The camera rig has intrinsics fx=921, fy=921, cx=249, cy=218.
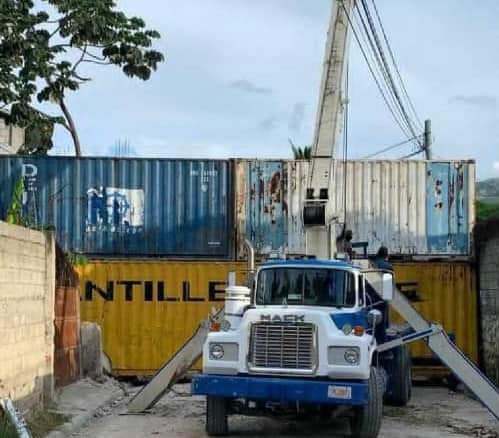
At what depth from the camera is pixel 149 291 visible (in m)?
18.9

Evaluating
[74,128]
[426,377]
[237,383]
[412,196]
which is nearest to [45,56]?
[74,128]

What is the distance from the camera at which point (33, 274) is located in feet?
39.9

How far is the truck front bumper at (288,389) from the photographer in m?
10.4

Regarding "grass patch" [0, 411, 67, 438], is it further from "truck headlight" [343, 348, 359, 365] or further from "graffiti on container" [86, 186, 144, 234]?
"graffiti on container" [86, 186, 144, 234]

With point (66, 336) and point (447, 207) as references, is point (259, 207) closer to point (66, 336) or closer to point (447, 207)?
point (447, 207)

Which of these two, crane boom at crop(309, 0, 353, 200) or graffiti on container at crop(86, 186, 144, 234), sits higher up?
crane boom at crop(309, 0, 353, 200)

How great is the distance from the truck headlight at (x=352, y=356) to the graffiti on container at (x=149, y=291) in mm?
8351

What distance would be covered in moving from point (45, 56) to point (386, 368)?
54.0 ft

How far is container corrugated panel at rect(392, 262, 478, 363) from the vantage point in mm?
18922

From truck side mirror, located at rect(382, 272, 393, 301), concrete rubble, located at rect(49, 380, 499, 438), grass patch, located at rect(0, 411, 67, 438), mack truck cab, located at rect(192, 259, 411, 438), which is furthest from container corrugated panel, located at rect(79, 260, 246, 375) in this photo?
truck side mirror, located at rect(382, 272, 393, 301)

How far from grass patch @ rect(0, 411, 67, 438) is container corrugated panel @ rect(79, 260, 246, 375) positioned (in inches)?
260

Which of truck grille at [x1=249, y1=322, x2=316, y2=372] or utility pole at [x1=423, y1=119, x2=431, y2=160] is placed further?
utility pole at [x1=423, y1=119, x2=431, y2=160]

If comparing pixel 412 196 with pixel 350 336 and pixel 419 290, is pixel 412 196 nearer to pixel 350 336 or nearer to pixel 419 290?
pixel 419 290

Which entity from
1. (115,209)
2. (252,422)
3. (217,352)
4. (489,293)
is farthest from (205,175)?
(217,352)
